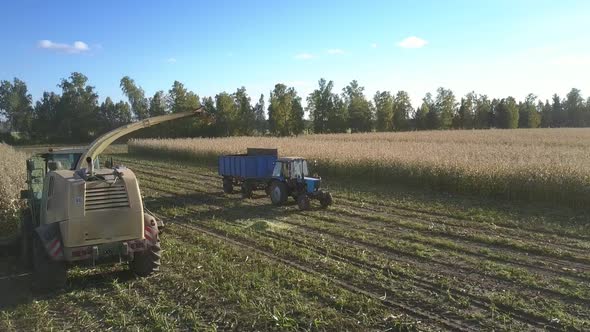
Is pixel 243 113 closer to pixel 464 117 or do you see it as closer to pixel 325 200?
pixel 464 117

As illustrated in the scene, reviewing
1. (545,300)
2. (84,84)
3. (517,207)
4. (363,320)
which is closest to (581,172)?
(517,207)

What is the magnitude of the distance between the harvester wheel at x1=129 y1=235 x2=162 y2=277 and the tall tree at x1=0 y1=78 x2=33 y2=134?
89236 mm

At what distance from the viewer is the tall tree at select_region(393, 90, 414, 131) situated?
7431 cm

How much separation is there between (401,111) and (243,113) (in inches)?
1034

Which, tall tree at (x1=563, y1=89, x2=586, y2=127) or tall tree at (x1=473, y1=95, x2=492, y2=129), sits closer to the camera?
tall tree at (x1=473, y1=95, x2=492, y2=129)

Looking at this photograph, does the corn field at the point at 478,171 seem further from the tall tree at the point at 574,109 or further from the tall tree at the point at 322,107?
the tall tree at the point at 574,109

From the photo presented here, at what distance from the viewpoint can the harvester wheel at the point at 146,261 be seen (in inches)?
303

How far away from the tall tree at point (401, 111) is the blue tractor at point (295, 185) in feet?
201

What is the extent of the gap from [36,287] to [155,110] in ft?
223

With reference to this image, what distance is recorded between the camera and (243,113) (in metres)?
66.1

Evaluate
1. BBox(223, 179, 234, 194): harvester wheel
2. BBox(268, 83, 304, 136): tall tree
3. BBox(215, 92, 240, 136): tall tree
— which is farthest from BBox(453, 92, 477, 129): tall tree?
BBox(223, 179, 234, 194): harvester wheel

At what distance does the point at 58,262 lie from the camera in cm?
716

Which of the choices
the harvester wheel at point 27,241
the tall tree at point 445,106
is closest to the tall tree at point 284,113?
the tall tree at point 445,106

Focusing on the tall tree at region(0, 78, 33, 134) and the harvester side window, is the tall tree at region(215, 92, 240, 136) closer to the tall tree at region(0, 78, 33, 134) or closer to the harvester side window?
the tall tree at region(0, 78, 33, 134)
